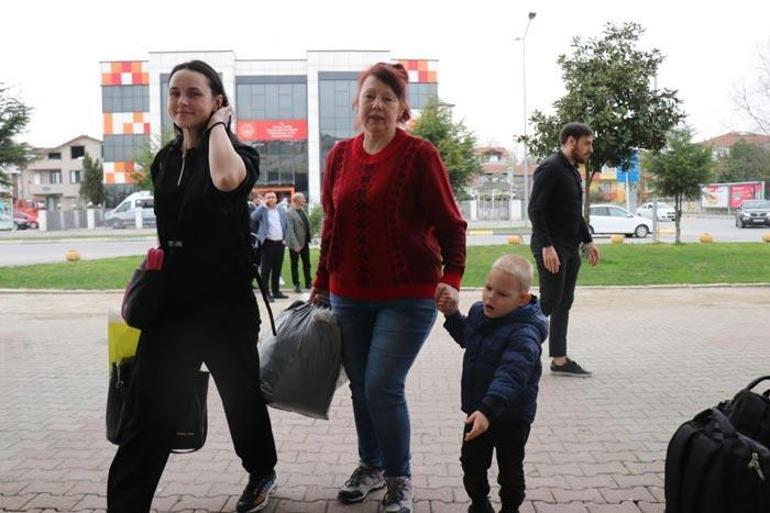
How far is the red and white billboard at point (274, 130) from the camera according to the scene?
53156 millimetres

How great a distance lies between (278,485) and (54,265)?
618 inches

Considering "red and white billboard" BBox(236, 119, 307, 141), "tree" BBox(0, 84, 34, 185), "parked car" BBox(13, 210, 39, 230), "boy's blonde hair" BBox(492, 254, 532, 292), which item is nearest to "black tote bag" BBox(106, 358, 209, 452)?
"boy's blonde hair" BBox(492, 254, 532, 292)

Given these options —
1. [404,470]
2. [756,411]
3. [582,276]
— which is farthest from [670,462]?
[582,276]

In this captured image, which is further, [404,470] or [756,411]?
[404,470]

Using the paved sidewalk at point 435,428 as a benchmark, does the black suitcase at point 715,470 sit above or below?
above

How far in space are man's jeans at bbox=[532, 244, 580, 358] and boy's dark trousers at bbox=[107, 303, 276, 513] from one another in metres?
3.16

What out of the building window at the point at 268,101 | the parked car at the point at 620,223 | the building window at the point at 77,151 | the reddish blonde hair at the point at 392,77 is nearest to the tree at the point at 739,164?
the building window at the point at 268,101

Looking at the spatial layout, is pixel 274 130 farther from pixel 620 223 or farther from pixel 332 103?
pixel 620 223

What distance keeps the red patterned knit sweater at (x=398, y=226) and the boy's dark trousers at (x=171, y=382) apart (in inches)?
21.6

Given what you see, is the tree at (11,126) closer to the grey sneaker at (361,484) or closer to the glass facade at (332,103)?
the grey sneaker at (361,484)

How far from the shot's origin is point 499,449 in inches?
120

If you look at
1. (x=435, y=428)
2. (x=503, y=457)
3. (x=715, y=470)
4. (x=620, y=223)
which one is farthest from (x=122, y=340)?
(x=620, y=223)

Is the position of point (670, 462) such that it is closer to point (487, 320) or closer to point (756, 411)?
point (756, 411)

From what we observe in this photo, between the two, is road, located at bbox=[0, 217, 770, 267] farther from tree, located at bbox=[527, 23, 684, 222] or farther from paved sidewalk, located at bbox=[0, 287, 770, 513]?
paved sidewalk, located at bbox=[0, 287, 770, 513]
